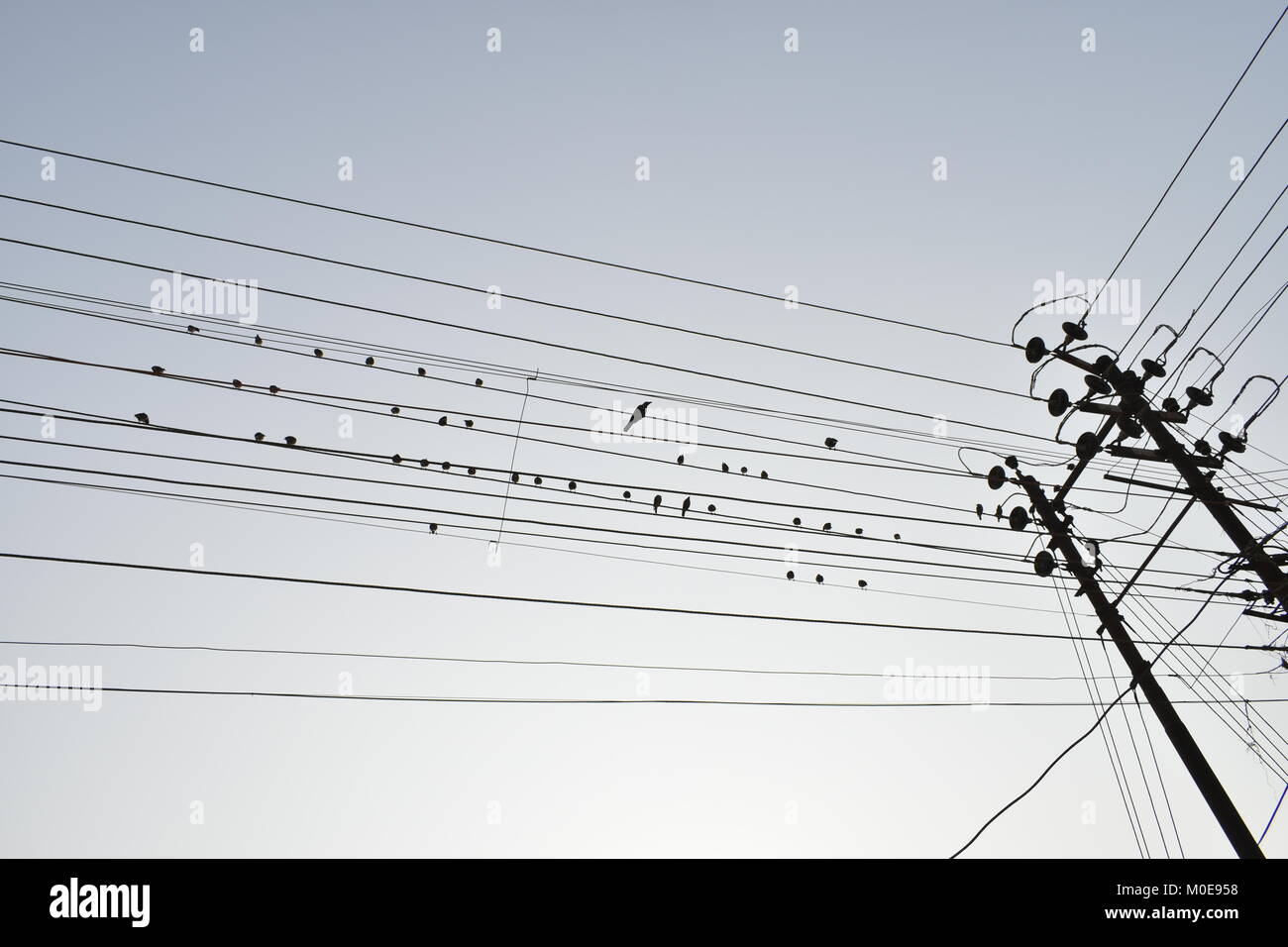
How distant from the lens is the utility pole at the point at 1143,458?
6492 mm

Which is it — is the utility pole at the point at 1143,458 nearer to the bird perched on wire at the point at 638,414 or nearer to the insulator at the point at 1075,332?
the insulator at the point at 1075,332

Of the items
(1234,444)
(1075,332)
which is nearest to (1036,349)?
(1075,332)

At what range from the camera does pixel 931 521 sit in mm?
8828

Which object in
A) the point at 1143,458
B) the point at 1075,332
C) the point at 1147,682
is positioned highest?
the point at 1075,332

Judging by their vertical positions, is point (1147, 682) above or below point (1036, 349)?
below

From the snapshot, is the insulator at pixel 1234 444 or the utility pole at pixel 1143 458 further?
the insulator at pixel 1234 444

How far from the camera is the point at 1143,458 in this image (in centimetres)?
812

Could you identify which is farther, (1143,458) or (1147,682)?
(1143,458)

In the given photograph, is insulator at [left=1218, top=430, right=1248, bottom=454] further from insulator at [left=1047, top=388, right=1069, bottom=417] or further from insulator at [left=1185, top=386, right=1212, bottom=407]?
insulator at [left=1047, top=388, right=1069, bottom=417]

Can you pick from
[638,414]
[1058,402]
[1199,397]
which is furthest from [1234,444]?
[638,414]

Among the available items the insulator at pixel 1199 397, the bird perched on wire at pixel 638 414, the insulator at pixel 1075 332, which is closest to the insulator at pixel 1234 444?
the insulator at pixel 1199 397

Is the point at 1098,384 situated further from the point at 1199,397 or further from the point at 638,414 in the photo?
the point at 638,414

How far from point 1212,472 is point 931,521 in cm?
294
